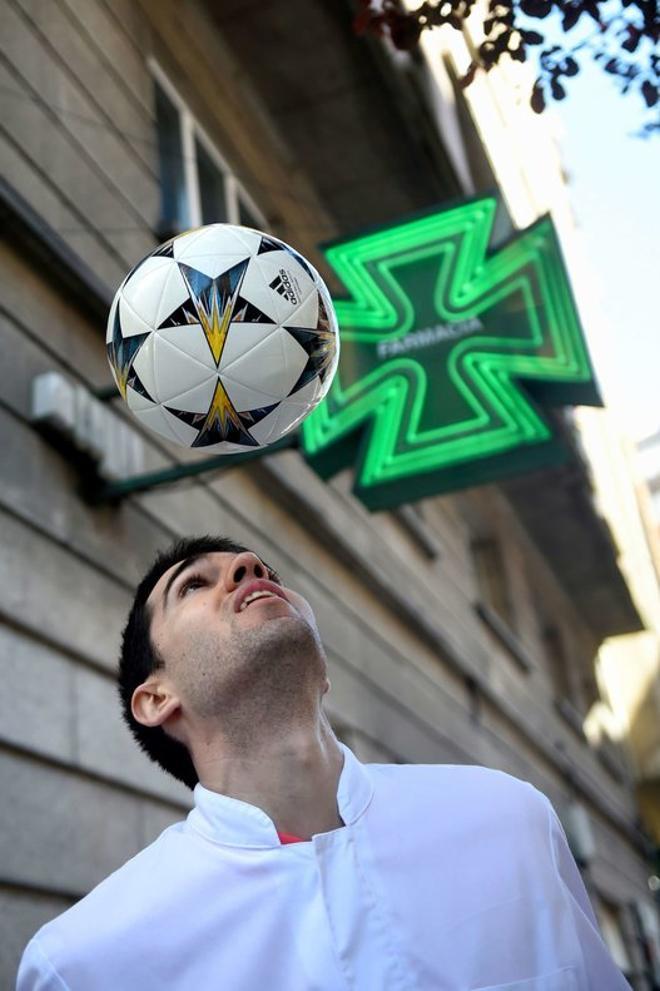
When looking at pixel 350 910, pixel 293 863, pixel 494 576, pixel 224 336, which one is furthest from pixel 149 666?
pixel 494 576

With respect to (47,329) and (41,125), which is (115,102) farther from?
(47,329)

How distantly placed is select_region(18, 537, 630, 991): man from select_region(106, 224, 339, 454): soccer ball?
25.5 inches

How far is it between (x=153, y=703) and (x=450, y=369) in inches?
140

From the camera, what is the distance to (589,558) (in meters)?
17.5

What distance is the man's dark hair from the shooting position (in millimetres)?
2730

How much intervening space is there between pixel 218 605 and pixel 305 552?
5379 mm

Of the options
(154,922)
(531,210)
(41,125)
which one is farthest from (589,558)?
(154,922)

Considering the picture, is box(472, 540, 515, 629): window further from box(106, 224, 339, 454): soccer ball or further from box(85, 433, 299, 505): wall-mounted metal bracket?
box(106, 224, 339, 454): soccer ball

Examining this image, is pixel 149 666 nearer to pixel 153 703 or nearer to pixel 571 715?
pixel 153 703

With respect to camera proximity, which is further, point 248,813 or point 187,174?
point 187,174

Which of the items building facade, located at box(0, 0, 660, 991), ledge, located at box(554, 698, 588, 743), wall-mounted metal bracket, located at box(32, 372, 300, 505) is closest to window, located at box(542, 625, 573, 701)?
ledge, located at box(554, 698, 588, 743)

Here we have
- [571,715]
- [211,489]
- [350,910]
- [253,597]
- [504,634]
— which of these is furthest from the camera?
[571,715]

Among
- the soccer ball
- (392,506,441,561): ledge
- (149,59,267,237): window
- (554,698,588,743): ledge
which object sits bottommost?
(554,698,588,743): ledge

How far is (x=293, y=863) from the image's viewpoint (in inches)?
89.0
